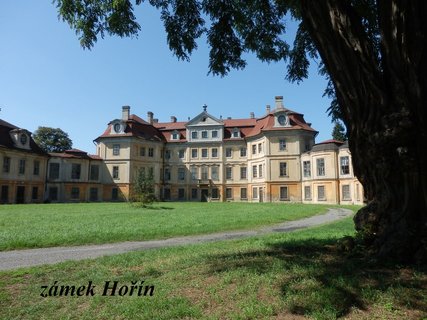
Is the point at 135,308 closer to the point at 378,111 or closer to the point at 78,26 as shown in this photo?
the point at 378,111

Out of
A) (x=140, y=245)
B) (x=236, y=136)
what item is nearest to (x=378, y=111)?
(x=140, y=245)

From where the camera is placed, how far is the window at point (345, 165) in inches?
1518

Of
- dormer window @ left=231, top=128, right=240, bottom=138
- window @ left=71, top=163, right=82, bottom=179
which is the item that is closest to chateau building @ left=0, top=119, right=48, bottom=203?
window @ left=71, top=163, right=82, bottom=179

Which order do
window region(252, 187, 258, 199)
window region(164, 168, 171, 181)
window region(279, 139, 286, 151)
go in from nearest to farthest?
window region(279, 139, 286, 151), window region(252, 187, 258, 199), window region(164, 168, 171, 181)

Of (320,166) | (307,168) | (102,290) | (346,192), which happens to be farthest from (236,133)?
(102,290)

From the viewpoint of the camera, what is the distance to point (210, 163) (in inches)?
2073

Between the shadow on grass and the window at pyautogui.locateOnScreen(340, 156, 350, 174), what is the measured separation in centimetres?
3460

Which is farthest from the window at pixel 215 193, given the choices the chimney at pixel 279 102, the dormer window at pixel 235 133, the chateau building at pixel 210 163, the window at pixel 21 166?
A: the window at pixel 21 166

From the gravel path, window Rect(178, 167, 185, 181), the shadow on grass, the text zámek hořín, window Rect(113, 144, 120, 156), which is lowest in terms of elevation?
the gravel path

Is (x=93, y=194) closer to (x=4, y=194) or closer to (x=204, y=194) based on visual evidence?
(x=4, y=194)

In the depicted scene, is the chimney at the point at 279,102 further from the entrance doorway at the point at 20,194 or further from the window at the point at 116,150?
the entrance doorway at the point at 20,194

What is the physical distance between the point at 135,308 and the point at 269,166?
42.5 meters

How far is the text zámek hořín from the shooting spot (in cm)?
484

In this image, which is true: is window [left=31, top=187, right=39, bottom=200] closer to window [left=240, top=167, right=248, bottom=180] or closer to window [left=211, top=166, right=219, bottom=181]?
window [left=211, top=166, right=219, bottom=181]
